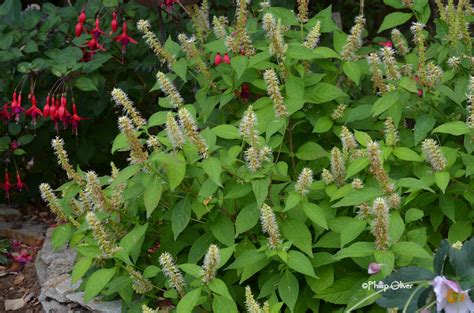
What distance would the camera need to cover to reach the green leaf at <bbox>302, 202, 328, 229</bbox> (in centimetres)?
273

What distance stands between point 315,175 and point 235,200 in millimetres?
447

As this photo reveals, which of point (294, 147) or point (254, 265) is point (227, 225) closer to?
point (254, 265)

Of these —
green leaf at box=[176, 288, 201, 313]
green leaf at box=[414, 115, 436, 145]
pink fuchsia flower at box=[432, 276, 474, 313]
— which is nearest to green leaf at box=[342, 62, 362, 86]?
green leaf at box=[414, 115, 436, 145]

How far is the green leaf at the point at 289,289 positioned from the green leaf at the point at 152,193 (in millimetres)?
468

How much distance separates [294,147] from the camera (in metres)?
3.42

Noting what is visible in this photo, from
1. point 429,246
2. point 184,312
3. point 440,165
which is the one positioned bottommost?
point 429,246

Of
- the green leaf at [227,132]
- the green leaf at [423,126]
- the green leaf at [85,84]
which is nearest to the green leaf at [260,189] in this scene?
the green leaf at [227,132]

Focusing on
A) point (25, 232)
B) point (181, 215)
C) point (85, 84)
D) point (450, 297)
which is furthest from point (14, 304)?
point (450, 297)

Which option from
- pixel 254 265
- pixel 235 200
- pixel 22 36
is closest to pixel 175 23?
pixel 22 36

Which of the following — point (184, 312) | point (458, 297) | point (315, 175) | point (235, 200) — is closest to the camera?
point (458, 297)

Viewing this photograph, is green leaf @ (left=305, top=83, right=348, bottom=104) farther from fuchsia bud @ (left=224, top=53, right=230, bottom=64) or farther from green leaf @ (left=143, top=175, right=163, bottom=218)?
green leaf @ (left=143, top=175, right=163, bottom=218)

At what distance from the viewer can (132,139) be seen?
110 inches

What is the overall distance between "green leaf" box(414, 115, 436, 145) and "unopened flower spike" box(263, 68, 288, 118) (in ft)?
1.50

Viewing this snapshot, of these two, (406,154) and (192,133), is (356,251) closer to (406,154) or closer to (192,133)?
(406,154)
